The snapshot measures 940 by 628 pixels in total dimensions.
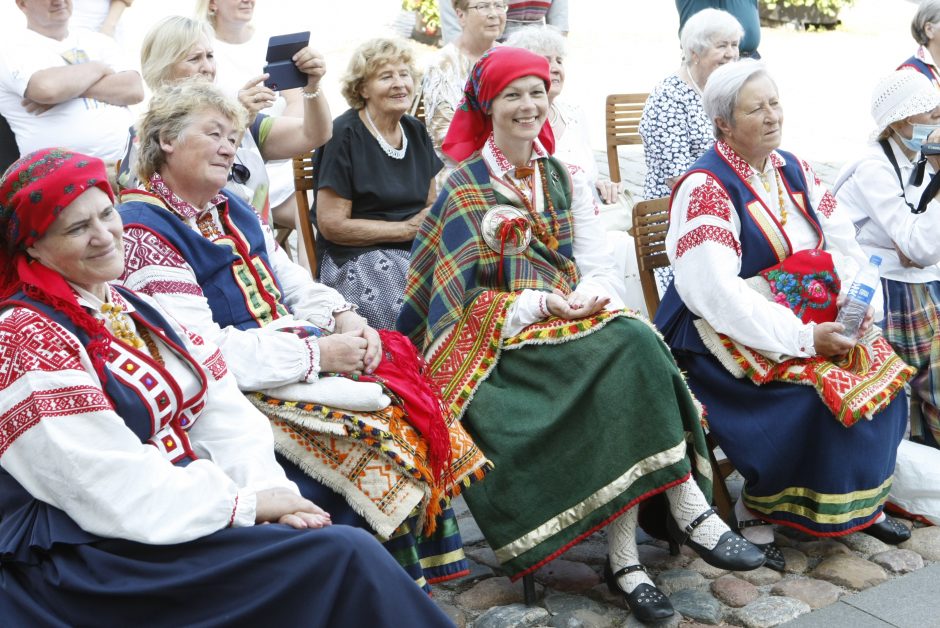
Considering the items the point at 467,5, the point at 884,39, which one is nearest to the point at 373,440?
the point at 467,5

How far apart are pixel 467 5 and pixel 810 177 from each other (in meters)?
2.15

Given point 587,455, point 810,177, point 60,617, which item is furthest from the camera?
point 810,177

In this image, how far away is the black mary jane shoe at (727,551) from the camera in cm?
349

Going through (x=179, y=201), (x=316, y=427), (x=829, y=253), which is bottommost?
(x=316, y=427)

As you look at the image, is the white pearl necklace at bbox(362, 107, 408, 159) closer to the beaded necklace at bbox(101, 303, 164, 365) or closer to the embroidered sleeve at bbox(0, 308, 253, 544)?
the beaded necklace at bbox(101, 303, 164, 365)

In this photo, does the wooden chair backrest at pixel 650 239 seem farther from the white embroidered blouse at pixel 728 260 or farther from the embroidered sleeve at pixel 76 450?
the embroidered sleeve at pixel 76 450

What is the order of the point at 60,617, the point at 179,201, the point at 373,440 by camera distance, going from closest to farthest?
the point at 60,617
the point at 373,440
the point at 179,201

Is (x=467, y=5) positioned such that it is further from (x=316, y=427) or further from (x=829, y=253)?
(x=316, y=427)

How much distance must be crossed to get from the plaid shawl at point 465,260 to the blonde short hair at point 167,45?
1162 millimetres

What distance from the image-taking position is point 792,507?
394cm

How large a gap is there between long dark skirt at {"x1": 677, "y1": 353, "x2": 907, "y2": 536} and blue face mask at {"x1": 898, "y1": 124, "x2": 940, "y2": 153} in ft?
3.83

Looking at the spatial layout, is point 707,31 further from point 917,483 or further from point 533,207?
point 917,483

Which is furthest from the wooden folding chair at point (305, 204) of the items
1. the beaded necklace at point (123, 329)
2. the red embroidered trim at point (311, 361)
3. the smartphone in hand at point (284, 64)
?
the beaded necklace at point (123, 329)

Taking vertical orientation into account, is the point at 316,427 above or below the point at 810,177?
below
